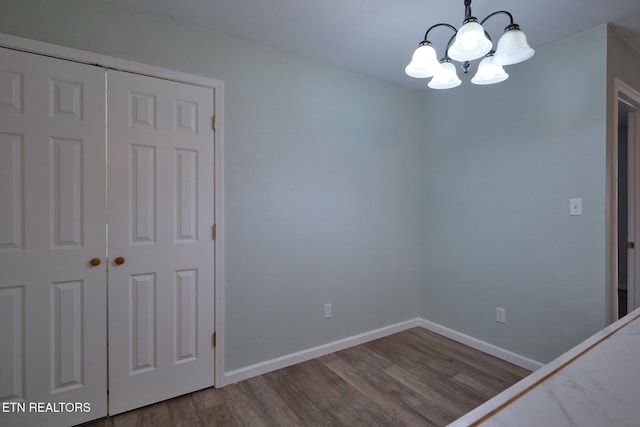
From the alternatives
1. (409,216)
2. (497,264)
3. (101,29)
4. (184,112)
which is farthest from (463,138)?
(101,29)

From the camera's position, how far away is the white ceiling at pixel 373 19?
1815mm

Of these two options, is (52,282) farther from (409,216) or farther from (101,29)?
(409,216)

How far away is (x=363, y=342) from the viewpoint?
284cm

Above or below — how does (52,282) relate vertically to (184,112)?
below

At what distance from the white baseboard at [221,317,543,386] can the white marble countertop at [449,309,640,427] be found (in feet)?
6.33

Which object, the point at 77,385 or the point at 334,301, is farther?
the point at 334,301

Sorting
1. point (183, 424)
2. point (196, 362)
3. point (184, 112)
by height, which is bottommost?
point (183, 424)

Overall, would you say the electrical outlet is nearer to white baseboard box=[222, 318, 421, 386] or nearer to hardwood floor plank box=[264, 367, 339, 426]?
white baseboard box=[222, 318, 421, 386]

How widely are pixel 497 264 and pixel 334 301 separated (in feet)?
4.71

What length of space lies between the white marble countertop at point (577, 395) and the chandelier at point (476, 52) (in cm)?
121

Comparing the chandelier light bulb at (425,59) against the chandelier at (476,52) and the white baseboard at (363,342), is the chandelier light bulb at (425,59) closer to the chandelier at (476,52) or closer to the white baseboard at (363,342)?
the chandelier at (476,52)

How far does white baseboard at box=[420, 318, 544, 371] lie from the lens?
237cm

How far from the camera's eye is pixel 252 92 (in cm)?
227

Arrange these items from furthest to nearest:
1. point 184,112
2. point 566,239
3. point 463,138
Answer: point 463,138
point 566,239
point 184,112
